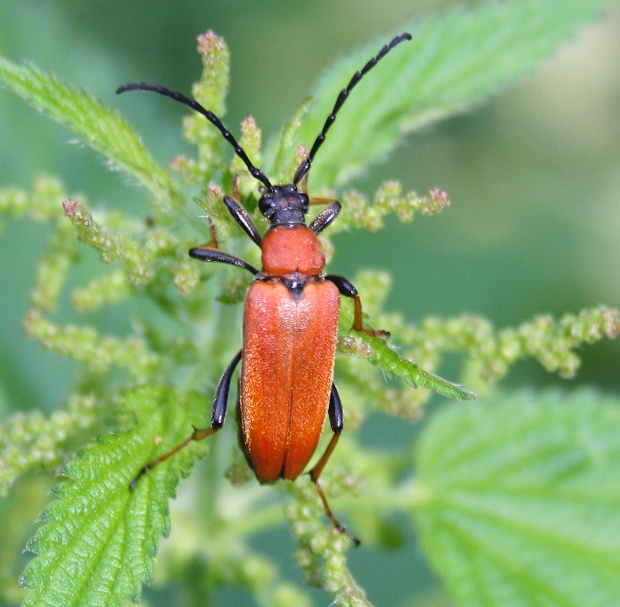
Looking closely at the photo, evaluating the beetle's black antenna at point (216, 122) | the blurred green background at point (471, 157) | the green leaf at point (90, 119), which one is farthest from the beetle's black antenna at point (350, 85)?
the blurred green background at point (471, 157)

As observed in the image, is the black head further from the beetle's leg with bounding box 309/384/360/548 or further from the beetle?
the beetle's leg with bounding box 309/384/360/548

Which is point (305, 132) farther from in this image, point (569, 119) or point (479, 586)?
point (569, 119)

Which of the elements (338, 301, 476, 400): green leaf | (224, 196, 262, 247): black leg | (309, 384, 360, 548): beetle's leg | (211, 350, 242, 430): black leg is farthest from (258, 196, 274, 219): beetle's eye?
(338, 301, 476, 400): green leaf

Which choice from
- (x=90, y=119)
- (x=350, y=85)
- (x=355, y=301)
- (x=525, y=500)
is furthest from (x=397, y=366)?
(x=525, y=500)

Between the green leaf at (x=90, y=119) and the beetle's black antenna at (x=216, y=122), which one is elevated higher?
the beetle's black antenna at (x=216, y=122)

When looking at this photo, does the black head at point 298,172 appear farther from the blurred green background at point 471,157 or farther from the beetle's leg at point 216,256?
the blurred green background at point 471,157

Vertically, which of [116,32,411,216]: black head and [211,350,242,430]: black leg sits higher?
[116,32,411,216]: black head
